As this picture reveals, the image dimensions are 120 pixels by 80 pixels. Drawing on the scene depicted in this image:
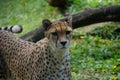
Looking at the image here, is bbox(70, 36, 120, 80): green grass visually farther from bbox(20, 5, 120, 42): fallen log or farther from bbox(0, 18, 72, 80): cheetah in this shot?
bbox(0, 18, 72, 80): cheetah

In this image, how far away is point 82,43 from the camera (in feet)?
23.3

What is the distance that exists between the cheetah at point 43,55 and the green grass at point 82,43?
3.28ft

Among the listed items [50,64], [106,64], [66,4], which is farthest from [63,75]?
[66,4]

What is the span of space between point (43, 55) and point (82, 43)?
9.03ft

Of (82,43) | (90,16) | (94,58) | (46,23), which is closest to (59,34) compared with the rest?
(46,23)

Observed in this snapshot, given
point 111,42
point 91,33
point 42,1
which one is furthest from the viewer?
point 42,1

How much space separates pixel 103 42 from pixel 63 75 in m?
2.80

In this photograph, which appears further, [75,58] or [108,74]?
[75,58]

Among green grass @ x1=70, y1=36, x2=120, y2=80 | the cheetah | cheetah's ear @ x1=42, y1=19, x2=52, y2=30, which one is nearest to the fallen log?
green grass @ x1=70, y1=36, x2=120, y2=80

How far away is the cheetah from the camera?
13.6 feet

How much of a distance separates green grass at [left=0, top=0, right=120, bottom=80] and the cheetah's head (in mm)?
1393

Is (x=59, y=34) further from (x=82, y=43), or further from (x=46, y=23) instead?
(x=82, y=43)

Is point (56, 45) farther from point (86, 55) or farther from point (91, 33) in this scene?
point (91, 33)

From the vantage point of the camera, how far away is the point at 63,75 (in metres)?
4.36
